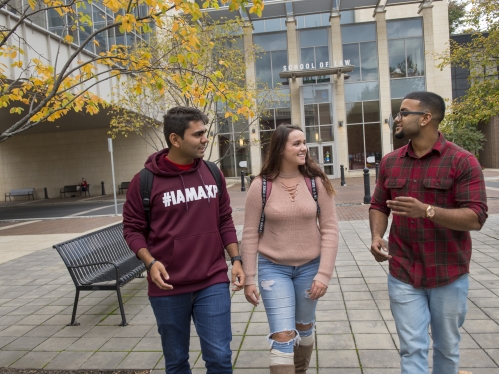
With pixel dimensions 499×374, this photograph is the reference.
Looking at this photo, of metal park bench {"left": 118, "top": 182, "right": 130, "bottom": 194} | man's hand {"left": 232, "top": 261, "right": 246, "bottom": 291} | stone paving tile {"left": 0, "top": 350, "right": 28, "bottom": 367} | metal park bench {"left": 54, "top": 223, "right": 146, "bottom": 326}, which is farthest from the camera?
metal park bench {"left": 118, "top": 182, "right": 130, "bottom": 194}

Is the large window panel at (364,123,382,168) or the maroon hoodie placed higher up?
the large window panel at (364,123,382,168)

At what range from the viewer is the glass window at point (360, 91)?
91.1ft

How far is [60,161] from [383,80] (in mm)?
21983

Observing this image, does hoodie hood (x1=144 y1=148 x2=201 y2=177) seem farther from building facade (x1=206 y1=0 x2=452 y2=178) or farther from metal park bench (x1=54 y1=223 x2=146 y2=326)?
building facade (x1=206 y1=0 x2=452 y2=178)

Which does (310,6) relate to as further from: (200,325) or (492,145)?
(200,325)

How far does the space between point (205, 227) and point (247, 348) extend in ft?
5.49

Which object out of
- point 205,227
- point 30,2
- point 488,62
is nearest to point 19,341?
point 205,227

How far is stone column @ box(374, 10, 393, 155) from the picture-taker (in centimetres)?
2706

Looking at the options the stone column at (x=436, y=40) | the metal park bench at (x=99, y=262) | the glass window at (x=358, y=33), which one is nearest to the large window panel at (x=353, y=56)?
the glass window at (x=358, y=33)

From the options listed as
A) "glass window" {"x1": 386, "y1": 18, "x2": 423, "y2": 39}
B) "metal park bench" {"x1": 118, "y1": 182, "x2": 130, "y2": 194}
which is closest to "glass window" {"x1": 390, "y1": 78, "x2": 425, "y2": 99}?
"glass window" {"x1": 386, "y1": 18, "x2": 423, "y2": 39}

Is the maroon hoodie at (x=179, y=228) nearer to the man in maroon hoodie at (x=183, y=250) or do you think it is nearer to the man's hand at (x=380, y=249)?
the man in maroon hoodie at (x=183, y=250)

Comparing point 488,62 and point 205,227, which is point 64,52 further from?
point 205,227

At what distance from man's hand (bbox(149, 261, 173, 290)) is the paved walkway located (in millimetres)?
1348

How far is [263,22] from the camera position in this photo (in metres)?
28.3
